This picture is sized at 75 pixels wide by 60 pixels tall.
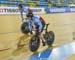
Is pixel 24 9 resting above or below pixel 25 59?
above

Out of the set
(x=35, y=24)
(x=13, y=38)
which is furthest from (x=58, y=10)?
(x=13, y=38)

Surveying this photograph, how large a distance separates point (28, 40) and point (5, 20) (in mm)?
389

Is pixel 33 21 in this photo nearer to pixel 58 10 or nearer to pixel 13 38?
pixel 13 38

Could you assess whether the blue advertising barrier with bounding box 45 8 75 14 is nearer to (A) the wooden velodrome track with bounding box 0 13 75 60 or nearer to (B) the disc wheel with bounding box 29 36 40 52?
(A) the wooden velodrome track with bounding box 0 13 75 60

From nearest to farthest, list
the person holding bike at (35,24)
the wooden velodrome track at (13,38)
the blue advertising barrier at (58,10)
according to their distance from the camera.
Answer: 1. the wooden velodrome track at (13,38)
2. the person holding bike at (35,24)
3. the blue advertising barrier at (58,10)

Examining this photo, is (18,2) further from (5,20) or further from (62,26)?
(62,26)

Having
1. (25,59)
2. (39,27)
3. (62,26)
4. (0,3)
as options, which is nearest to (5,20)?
(0,3)

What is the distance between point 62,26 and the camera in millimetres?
4297

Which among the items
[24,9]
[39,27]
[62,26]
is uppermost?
[24,9]

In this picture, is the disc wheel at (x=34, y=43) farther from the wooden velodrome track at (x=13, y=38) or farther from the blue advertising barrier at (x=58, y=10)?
the blue advertising barrier at (x=58, y=10)

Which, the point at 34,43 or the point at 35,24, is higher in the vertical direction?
the point at 35,24

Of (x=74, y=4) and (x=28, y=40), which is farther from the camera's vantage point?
(x=74, y=4)

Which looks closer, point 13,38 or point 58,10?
point 13,38

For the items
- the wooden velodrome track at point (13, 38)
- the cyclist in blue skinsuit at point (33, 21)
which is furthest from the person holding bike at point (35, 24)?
the wooden velodrome track at point (13, 38)
